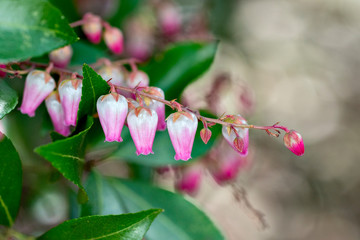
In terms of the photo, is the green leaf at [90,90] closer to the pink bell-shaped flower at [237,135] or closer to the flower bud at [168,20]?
the pink bell-shaped flower at [237,135]

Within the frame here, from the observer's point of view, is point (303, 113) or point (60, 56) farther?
point (303, 113)

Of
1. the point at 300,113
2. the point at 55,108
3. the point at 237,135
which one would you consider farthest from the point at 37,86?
the point at 300,113

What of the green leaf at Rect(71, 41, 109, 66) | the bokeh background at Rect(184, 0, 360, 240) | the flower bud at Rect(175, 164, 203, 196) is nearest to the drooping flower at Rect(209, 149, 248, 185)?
the flower bud at Rect(175, 164, 203, 196)

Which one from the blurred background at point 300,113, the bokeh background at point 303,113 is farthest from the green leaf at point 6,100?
the bokeh background at point 303,113

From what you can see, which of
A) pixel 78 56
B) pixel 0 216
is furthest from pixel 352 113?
pixel 0 216

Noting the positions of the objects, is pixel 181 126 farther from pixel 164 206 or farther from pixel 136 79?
pixel 164 206
